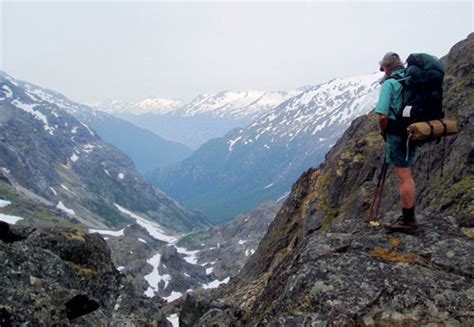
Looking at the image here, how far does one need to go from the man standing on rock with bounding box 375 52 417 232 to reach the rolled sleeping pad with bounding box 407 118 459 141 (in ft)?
2.19

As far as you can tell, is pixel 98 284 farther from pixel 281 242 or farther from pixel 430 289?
pixel 281 242

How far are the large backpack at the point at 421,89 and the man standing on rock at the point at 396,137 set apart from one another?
0.53 feet

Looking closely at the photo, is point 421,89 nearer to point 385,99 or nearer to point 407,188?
point 385,99

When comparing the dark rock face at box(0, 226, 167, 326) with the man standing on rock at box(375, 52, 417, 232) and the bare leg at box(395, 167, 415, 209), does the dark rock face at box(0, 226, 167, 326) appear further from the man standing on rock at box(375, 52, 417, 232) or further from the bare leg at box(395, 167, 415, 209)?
the bare leg at box(395, 167, 415, 209)

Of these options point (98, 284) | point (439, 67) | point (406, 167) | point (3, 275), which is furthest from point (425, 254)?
point (98, 284)

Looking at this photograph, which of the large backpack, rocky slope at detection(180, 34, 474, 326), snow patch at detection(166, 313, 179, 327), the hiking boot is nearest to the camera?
rocky slope at detection(180, 34, 474, 326)

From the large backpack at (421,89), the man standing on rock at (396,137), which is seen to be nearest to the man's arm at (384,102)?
the man standing on rock at (396,137)

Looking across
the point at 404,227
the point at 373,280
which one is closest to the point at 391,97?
the point at 404,227

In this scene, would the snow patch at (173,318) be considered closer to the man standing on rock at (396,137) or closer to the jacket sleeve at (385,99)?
the man standing on rock at (396,137)

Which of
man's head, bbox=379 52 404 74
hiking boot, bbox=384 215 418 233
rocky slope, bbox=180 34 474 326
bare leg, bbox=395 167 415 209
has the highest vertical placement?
man's head, bbox=379 52 404 74

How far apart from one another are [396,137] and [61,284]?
11449 millimetres

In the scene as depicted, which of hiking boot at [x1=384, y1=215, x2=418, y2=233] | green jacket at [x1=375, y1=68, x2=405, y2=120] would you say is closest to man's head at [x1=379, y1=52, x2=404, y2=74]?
green jacket at [x1=375, y1=68, x2=405, y2=120]

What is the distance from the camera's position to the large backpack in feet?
39.2

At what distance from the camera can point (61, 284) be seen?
14.9 meters
